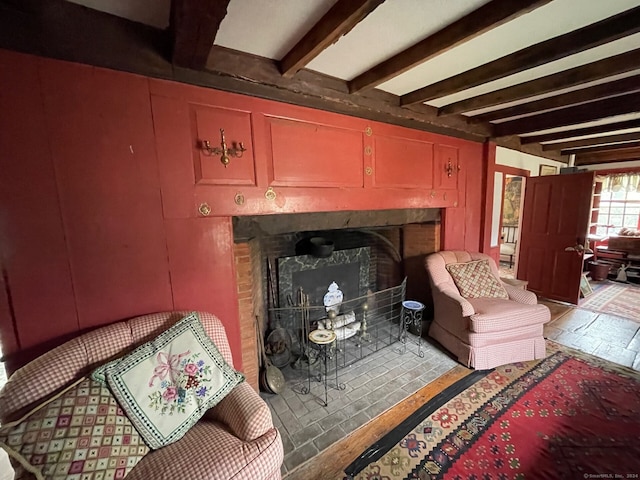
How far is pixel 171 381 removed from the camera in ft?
3.87

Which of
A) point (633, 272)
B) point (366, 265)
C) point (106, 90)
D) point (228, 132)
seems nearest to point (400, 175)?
point (366, 265)

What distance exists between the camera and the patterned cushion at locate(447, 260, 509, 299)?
2564mm

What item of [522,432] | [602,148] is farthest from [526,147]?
[522,432]

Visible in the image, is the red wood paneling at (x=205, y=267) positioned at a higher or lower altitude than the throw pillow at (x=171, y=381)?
higher

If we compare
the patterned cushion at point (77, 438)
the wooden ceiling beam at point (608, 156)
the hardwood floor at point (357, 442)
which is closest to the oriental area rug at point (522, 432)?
the hardwood floor at point (357, 442)

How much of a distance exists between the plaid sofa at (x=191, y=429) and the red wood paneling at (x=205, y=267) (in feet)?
0.92

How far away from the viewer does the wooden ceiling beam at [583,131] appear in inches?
110

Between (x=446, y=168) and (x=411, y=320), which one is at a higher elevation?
(x=446, y=168)

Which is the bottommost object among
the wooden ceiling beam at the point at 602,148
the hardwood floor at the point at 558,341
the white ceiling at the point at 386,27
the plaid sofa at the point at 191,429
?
the hardwood floor at the point at 558,341

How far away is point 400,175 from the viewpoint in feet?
7.73

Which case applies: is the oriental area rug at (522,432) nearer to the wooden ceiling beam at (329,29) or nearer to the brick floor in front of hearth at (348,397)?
the brick floor in front of hearth at (348,397)

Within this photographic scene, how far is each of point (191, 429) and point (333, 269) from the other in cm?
188

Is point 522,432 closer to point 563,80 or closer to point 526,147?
point 563,80

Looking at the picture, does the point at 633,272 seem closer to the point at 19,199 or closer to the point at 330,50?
the point at 330,50
